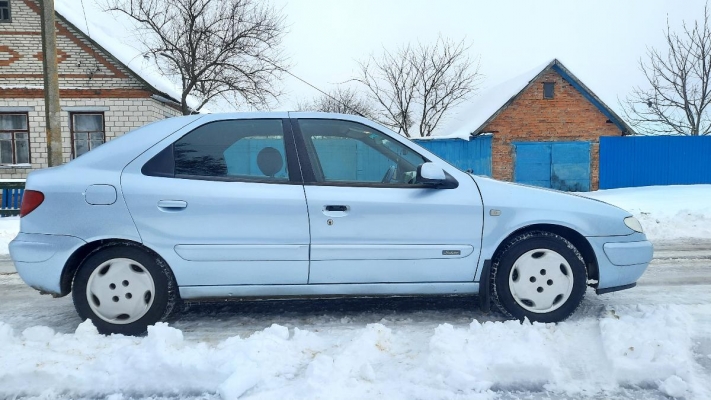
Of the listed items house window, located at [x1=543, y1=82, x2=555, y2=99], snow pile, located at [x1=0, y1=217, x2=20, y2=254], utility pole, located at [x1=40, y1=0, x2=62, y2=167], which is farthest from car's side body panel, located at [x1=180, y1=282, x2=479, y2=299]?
house window, located at [x1=543, y1=82, x2=555, y2=99]

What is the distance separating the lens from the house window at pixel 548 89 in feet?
69.4

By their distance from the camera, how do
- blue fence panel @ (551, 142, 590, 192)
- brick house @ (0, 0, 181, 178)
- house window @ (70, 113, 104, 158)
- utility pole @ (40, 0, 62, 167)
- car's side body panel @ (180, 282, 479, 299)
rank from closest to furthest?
1. car's side body panel @ (180, 282, 479, 299)
2. utility pole @ (40, 0, 62, 167)
3. brick house @ (0, 0, 181, 178)
4. house window @ (70, 113, 104, 158)
5. blue fence panel @ (551, 142, 590, 192)

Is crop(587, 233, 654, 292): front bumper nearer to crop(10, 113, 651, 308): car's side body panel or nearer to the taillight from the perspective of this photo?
crop(10, 113, 651, 308): car's side body panel

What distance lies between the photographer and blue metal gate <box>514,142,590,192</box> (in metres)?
20.0

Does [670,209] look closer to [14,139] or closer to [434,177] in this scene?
[434,177]

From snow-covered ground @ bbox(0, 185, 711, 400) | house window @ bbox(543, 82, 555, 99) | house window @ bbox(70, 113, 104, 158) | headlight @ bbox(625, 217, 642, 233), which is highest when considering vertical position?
house window @ bbox(543, 82, 555, 99)

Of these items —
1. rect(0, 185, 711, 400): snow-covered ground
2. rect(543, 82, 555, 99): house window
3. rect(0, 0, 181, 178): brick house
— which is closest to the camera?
rect(0, 185, 711, 400): snow-covered ground

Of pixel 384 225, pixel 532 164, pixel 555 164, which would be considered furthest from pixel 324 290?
pixel 555 164

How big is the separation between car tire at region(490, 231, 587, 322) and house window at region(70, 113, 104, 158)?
17229 millimetres

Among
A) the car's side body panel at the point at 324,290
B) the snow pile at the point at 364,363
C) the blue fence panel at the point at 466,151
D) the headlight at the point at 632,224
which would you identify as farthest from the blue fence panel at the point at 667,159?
the car's side body panel at the point at 324,290

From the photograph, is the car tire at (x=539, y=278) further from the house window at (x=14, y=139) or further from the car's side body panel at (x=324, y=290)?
the house window at (x=14, y=139)

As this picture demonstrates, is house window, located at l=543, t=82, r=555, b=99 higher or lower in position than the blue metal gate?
higher

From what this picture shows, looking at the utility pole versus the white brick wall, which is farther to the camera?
the white brick wall

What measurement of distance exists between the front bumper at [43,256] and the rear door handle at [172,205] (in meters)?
0.57
